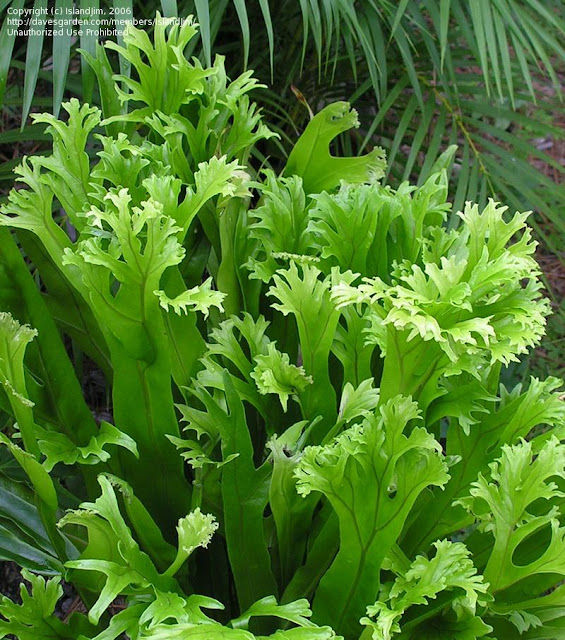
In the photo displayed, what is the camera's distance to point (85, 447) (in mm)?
855

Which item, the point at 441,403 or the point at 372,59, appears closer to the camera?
the point at 441,403

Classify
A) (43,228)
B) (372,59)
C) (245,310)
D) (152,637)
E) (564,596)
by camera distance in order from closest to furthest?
(152,637) → (564,596) → (43,228) → (245,310) → (372,59)

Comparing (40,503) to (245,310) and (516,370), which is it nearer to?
(245,310)

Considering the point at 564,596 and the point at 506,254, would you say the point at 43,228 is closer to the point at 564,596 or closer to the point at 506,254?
the point at 506,254

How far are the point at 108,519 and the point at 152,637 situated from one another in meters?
0.12

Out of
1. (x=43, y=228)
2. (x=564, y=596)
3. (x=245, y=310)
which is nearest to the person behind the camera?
(x=564, y=596)

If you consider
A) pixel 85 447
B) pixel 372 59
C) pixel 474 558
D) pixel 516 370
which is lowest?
pixel 516 370

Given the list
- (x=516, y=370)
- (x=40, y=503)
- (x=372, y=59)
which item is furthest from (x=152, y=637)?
(x=516, y=370)

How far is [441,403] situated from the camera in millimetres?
849

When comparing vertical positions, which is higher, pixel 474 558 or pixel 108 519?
pixel 108 519

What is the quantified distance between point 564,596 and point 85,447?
1.80 ft

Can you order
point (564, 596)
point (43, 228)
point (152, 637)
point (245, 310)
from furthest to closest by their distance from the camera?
point (245, 310) < point (43, 228) < point (564, 596) < point (152, 637)

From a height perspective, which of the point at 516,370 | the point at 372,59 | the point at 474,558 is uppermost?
the point at 372,59

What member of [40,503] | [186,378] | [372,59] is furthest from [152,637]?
[372,59]
